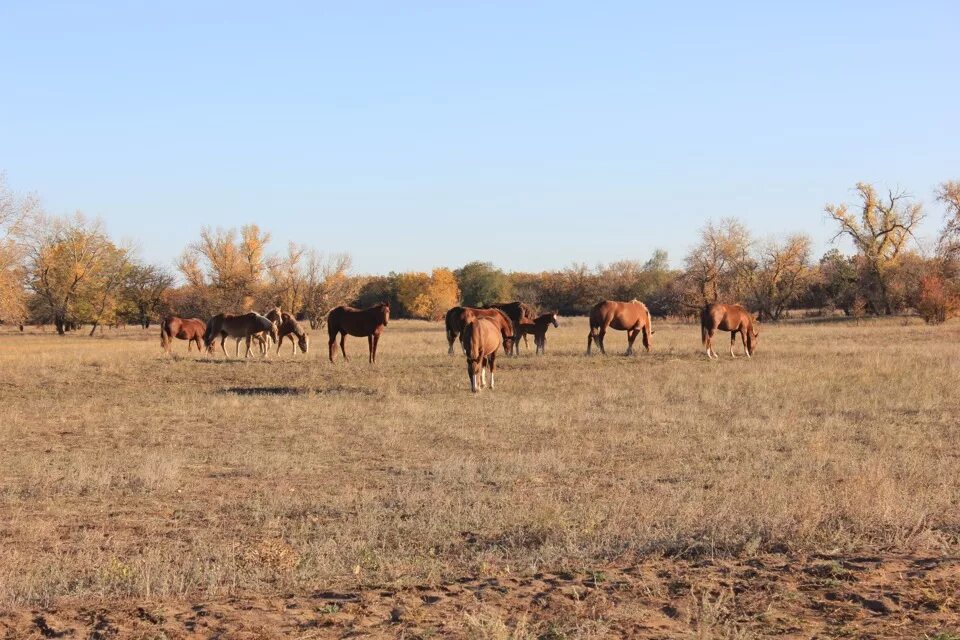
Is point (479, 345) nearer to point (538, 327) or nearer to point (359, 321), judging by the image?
point (359, 321)

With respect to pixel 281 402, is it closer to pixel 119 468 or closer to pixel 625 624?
pixel 119 468

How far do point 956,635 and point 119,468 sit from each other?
946 centimetres

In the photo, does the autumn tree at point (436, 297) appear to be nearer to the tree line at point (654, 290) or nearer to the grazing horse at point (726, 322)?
the tree line at point (654, 290)

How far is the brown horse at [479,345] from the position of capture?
18750 millimetres

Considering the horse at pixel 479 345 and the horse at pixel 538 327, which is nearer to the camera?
the horse at pixel 479 345

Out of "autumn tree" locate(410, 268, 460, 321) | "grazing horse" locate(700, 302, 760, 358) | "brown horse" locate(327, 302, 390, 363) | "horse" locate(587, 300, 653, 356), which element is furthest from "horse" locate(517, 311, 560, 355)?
"autumn tree" locate(410, 268, 460, 321)

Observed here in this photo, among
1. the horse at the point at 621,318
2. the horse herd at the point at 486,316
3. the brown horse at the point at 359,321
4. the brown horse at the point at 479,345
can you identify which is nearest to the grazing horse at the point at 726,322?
the horse herd at the point at 486,316

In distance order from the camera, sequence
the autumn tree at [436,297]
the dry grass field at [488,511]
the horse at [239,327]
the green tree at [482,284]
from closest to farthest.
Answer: the dry grass field at [488,511] < the horse at [239,327] < the autumn tree at [436,297] < the green tree at [482,284]

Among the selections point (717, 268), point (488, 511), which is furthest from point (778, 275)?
point (488, 511)

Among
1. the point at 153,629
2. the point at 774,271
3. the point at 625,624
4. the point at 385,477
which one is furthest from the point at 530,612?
the point at 774,271

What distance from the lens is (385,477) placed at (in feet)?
33.9

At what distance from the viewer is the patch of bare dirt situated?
4770 mm

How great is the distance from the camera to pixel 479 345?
62.1ft

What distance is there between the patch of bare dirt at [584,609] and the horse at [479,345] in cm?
1293
